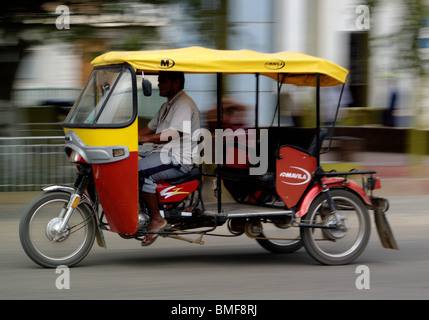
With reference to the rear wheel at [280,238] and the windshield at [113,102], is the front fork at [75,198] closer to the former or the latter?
the windshield at [113,102]

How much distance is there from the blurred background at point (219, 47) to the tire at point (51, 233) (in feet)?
9.89

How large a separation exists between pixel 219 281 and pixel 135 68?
74.7 inches

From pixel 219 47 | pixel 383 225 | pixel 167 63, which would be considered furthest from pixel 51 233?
pixel 219 47

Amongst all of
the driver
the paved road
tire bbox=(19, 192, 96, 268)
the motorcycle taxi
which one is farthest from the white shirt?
the paved road

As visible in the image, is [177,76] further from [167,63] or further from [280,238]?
[280,238]

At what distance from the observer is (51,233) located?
6367 mm

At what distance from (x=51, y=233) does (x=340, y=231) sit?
2599 mm

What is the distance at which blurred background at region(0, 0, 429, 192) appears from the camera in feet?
35.7

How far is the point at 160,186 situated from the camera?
21.6ft

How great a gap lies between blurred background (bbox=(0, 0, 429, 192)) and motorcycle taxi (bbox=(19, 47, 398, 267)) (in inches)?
88.6

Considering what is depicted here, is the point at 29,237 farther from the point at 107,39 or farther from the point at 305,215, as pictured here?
the point at 107,39

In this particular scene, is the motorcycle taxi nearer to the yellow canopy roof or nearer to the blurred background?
the yellow canopy roof

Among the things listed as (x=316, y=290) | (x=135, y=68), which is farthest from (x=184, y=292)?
(x=135, y=68)
